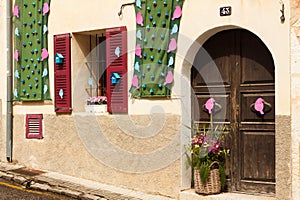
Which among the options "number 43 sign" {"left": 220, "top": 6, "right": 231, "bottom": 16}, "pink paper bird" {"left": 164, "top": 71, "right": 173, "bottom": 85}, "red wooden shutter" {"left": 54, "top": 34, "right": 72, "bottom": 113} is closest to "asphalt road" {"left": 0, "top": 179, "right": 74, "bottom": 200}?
"red wooden shutter" {"left": 54, "top": 34, "right": 72, "bottom": 113}

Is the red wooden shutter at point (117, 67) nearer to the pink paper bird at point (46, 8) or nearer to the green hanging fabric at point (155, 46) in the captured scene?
the green hanging fabric at point (155, 46)

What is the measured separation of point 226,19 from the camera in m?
7.78

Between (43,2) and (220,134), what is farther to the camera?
(43,2)

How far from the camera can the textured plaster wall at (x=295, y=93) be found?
7008 millimetres

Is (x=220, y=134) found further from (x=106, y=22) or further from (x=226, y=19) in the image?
(x=106, y=22)

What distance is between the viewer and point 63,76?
33.0 feet

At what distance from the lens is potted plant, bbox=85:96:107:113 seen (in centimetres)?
959

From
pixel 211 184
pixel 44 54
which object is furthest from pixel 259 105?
pixel 44 54

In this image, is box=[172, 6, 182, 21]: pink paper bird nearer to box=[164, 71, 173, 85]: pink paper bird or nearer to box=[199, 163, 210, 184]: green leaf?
box=[164, 71, 173, 85]: pink paper bird

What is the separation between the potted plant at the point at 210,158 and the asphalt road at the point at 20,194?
2.10 meters

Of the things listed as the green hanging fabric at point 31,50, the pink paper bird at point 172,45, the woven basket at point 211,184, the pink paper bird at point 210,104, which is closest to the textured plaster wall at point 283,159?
the woven basket at point 211,184

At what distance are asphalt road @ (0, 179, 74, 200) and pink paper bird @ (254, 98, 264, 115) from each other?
318 centimetres

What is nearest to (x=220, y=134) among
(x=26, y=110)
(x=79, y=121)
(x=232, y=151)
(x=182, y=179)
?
(x=232, y=151)

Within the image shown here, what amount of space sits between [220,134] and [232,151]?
0.97ft
